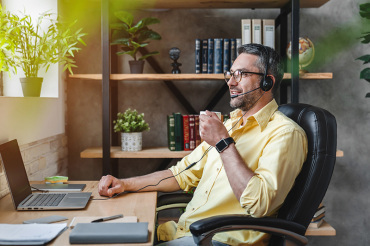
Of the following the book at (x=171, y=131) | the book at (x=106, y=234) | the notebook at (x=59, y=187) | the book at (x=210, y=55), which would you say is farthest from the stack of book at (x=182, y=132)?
the book at (x=106, y=234)

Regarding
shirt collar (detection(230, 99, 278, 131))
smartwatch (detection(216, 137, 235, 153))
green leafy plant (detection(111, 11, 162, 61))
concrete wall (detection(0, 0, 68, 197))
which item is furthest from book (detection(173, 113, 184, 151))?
smartwatch (detection(216, 137, 235, 153))

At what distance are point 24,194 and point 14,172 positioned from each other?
0.10 meters

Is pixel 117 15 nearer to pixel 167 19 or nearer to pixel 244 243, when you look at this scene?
pixel 167 19

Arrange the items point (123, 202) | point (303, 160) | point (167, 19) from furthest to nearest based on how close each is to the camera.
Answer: point (167, 19), point (123, 202), point (303, 160)

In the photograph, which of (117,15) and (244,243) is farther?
(117,15)

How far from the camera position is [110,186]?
1.72 m

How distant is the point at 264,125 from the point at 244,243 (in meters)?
0.46

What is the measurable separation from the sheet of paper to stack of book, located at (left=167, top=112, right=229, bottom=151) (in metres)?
1.29

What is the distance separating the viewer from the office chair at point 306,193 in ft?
4.25

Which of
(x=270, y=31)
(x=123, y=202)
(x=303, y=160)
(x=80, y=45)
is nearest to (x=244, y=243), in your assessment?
(x=303, y=160)

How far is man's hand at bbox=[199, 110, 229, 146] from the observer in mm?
1520

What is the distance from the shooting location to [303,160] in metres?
1.43

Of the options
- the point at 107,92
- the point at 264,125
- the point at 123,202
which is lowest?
the point at 123,202

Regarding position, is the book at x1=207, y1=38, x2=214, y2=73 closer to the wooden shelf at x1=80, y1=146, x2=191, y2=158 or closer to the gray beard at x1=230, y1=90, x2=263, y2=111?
the wooden shelf at x1=80, y1=146, x2=191, y2=158
